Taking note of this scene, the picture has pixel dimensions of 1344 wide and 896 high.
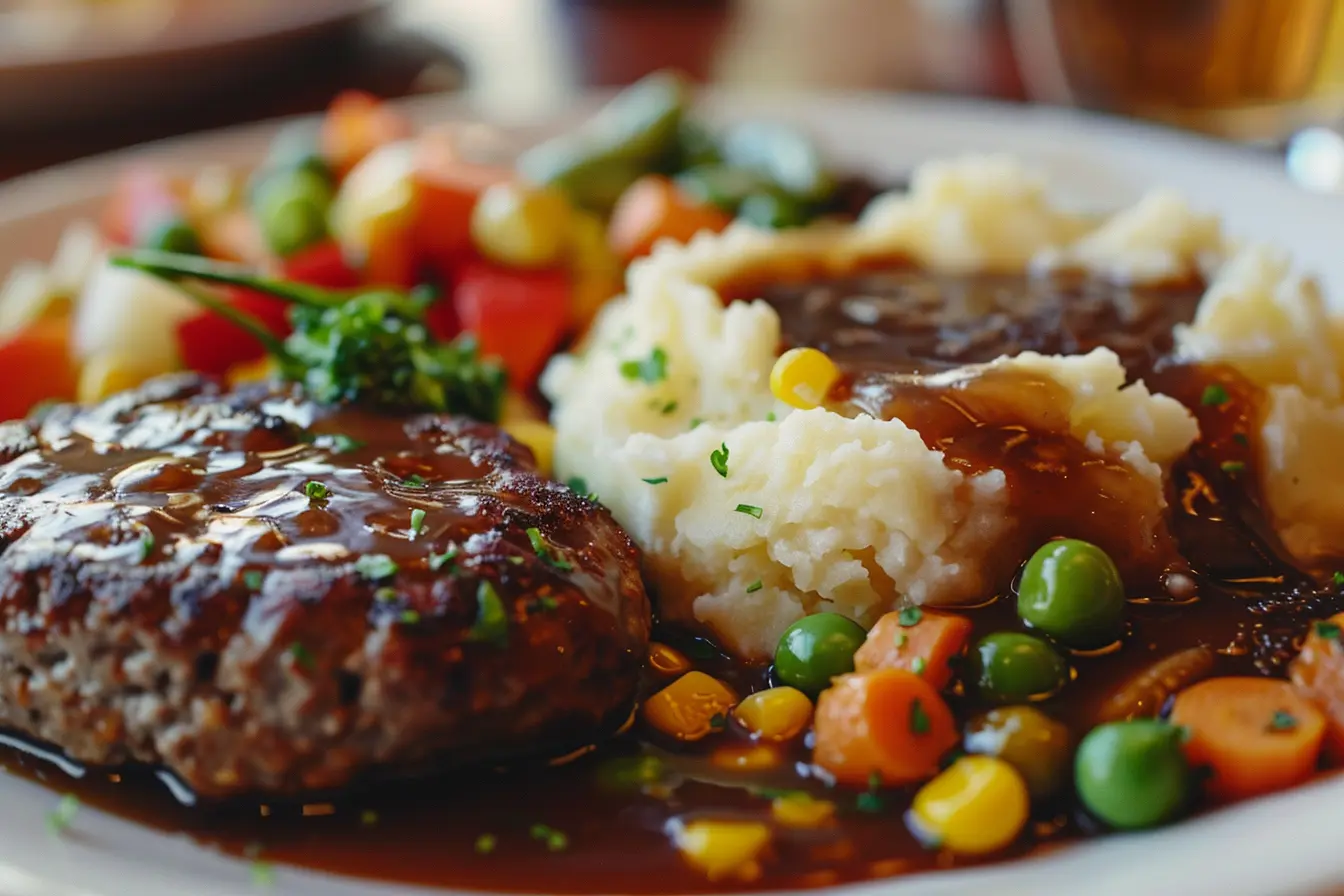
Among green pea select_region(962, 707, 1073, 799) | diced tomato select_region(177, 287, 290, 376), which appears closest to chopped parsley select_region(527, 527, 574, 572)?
green pea select_region(962, 707, 1073, 799)

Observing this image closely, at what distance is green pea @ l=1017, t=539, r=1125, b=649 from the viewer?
10.1ft

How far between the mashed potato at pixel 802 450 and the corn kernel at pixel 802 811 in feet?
2.11

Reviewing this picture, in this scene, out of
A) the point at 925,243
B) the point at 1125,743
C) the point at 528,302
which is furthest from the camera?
the point at 528,302

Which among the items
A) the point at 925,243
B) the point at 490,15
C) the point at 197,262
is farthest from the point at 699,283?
the point at 490,15

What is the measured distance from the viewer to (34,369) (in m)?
4.95

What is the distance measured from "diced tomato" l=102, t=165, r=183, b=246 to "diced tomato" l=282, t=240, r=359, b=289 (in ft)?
2.55

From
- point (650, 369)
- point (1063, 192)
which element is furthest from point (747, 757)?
point (1063, 192)

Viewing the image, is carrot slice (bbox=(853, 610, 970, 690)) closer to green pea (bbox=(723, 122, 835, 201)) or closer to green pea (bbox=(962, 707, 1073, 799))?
green pea (bbox=(962, 707, 1073, 799))

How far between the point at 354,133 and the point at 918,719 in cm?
491

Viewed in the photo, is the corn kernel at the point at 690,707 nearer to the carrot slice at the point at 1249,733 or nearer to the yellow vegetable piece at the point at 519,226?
the carrot slice at the point at 1249,733

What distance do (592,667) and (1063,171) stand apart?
4.60 metres

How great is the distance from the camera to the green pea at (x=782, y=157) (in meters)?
6.25

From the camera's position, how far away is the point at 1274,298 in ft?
13.0

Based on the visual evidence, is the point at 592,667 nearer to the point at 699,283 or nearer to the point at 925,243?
the point at 699,283
